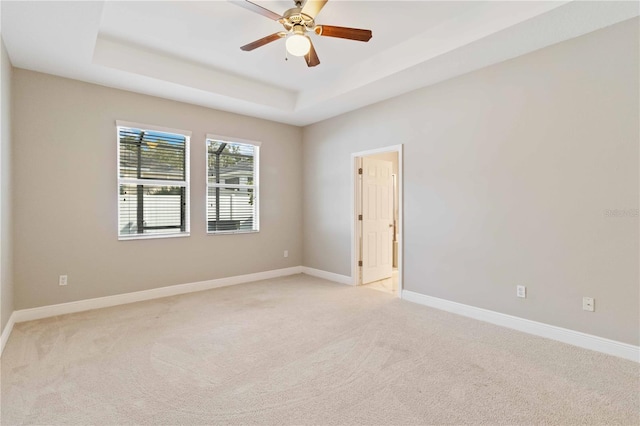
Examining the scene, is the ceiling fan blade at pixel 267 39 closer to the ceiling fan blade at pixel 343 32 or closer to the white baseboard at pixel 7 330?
the ceiling fan blade at pixel 343 32

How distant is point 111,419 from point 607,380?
11.0 feet

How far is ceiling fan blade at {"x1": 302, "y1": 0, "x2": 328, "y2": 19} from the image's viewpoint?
2.35 meters

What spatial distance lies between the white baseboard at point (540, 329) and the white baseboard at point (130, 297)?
275 centimetres

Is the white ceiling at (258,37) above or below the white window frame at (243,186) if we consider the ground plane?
A: above

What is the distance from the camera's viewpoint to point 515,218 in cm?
323

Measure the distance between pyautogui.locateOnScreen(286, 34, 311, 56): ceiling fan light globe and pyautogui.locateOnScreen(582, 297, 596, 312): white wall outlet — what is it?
10.7 feet

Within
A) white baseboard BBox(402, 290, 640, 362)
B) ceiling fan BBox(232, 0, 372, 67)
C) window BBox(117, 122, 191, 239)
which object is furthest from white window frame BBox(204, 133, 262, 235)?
white baseboard BBox(402, 290, 640, 362)

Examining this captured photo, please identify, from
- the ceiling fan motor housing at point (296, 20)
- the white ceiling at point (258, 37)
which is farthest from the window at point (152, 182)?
the ceiling fan motor housing at point (296, 20)

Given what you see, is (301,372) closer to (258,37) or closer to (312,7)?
(312,7)

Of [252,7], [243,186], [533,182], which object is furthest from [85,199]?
[533,182]

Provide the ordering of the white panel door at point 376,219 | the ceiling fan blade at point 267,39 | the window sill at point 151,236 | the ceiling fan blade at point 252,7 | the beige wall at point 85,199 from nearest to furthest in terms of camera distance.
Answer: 1. the ceiling fan blade at point 252,7
2. the ceiling fan blade at point 267,39
3. the beige wall at point 85,199
4. the window sill at point 151,236
5. the white panel door at point 376,219

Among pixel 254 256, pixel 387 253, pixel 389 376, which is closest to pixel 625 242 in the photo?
pixel 389 376

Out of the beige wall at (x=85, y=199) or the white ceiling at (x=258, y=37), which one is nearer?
the white ceiling at (x=258, y=37)

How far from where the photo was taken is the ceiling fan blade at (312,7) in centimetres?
235
